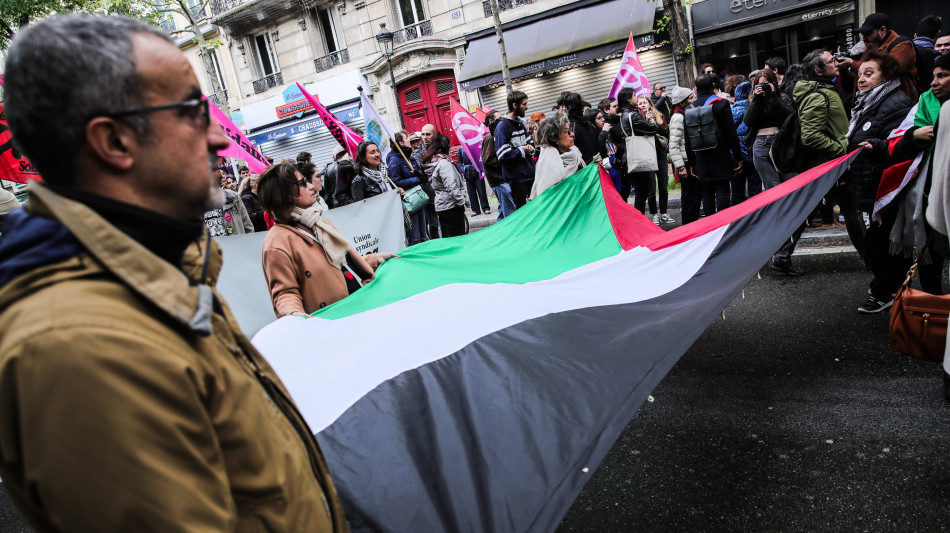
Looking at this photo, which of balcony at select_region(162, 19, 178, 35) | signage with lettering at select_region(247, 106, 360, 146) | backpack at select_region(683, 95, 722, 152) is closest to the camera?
backpack at select_region(683, 95, 722, 152)

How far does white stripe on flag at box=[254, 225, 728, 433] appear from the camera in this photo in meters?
2.28

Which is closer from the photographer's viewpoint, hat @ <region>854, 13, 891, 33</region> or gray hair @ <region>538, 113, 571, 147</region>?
gray hair @ <region>538, 113, 571, 147</region>

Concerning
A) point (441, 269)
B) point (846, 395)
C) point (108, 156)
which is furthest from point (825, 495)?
point (108, 156)

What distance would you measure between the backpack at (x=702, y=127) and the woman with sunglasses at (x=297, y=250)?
465 cm

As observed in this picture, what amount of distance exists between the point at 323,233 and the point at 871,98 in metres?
4.27

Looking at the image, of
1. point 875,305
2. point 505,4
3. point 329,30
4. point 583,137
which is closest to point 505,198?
point 583,137

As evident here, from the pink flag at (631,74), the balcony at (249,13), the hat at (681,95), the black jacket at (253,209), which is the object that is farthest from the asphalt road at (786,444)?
the balcony at (249,13)

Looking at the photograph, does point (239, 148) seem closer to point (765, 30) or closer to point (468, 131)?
point (468, 131)

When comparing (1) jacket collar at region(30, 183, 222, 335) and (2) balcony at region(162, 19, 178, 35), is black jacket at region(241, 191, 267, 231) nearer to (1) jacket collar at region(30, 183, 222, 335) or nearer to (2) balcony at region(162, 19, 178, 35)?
(1) jacket collar at region(30, 183, 222, 335)

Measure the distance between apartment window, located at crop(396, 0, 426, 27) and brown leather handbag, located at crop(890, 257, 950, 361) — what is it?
20.1m

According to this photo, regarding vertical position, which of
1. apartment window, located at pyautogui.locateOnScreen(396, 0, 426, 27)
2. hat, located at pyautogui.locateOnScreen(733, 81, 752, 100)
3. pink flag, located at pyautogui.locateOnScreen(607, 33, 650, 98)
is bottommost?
hat, located at pyautogui.locateOnScreen(733, 81, 752, 100)

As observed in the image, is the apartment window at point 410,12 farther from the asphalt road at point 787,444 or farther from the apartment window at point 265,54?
the asphalt road at point 787,444

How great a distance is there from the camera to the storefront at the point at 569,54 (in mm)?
15641

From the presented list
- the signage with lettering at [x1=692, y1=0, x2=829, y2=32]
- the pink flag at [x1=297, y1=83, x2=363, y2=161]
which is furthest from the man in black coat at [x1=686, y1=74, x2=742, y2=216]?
the signage with lettering at [x1=692, y1=0, x2=829, y2=32]
